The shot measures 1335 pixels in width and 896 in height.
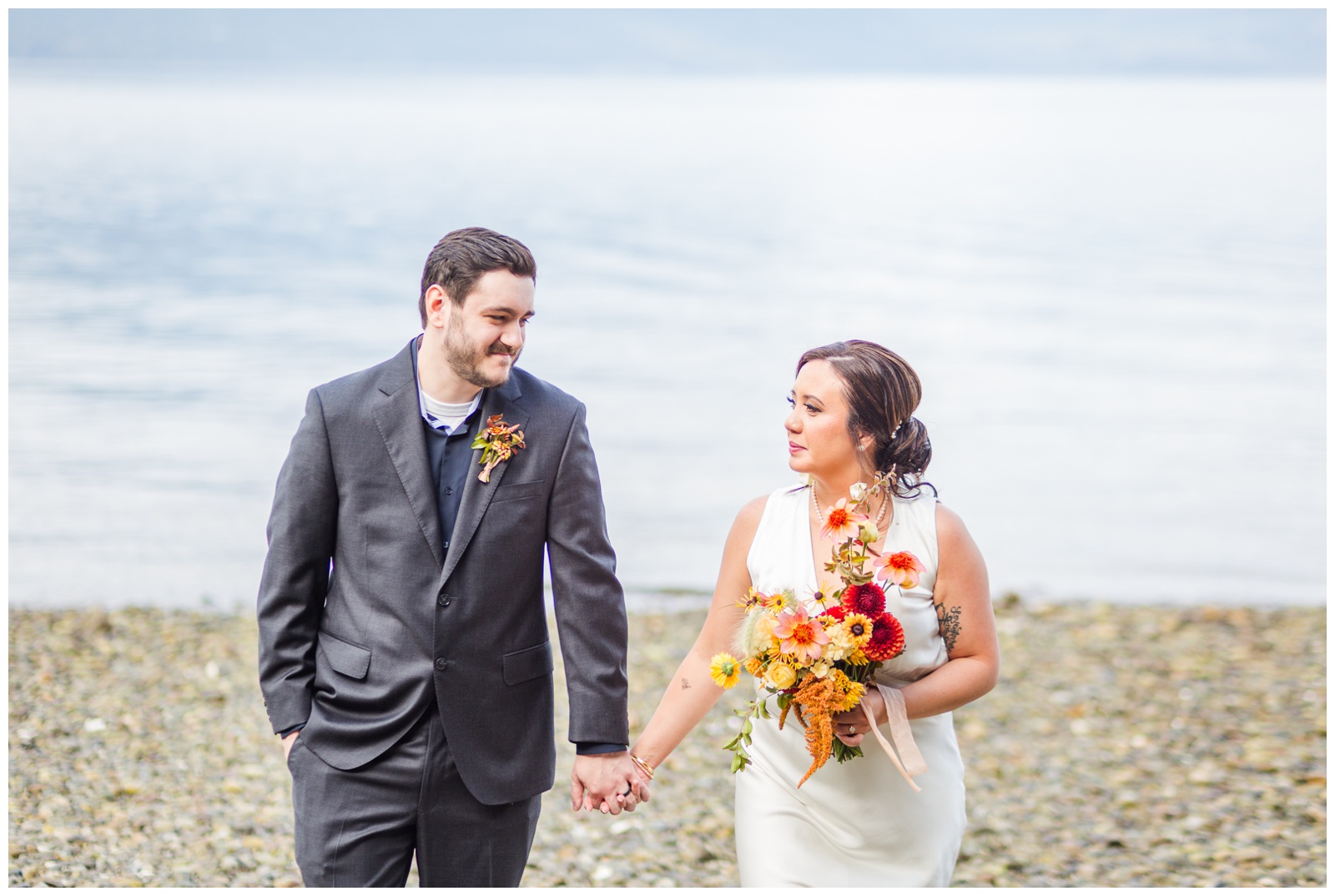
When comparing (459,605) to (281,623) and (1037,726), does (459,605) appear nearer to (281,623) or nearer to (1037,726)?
(281,623)

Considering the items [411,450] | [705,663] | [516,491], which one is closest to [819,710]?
[705,663]

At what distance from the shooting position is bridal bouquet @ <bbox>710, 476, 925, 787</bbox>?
11.2 feet

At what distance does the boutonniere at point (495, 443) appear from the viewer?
11.9ft

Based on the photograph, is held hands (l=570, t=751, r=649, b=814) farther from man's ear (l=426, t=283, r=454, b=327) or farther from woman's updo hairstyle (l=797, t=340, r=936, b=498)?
man's ear (l=426, t=283, r=454, b=327)

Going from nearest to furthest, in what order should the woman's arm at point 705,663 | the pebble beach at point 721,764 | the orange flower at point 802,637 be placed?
the orange flower at point 802,637, the woman's arm at point 705,663, the pebble beach at point 721,764

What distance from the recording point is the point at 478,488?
142 inches

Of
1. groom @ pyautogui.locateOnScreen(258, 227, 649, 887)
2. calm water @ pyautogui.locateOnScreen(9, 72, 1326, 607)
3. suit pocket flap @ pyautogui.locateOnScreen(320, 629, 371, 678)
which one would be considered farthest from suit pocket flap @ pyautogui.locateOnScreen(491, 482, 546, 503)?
calm water @ pyautogui.locateOnScreen(9, 72, 1326, 607)

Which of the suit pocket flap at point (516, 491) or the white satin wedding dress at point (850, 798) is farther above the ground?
the suit pocket flap at point (516, 491)

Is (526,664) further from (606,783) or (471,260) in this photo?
(471,260)

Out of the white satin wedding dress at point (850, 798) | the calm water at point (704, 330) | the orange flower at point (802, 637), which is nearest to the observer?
the orange flower at point (802, 637)

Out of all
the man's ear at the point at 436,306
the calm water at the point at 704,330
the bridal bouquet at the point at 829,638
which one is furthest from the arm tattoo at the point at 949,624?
the calm water at the point at 704,330

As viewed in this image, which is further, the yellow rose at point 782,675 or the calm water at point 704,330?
the calm water at point 704,330

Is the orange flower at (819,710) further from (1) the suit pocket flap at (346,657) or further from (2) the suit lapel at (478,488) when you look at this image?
(1) the suit pocket flap at (346,657)

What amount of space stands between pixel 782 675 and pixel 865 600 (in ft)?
0.92
